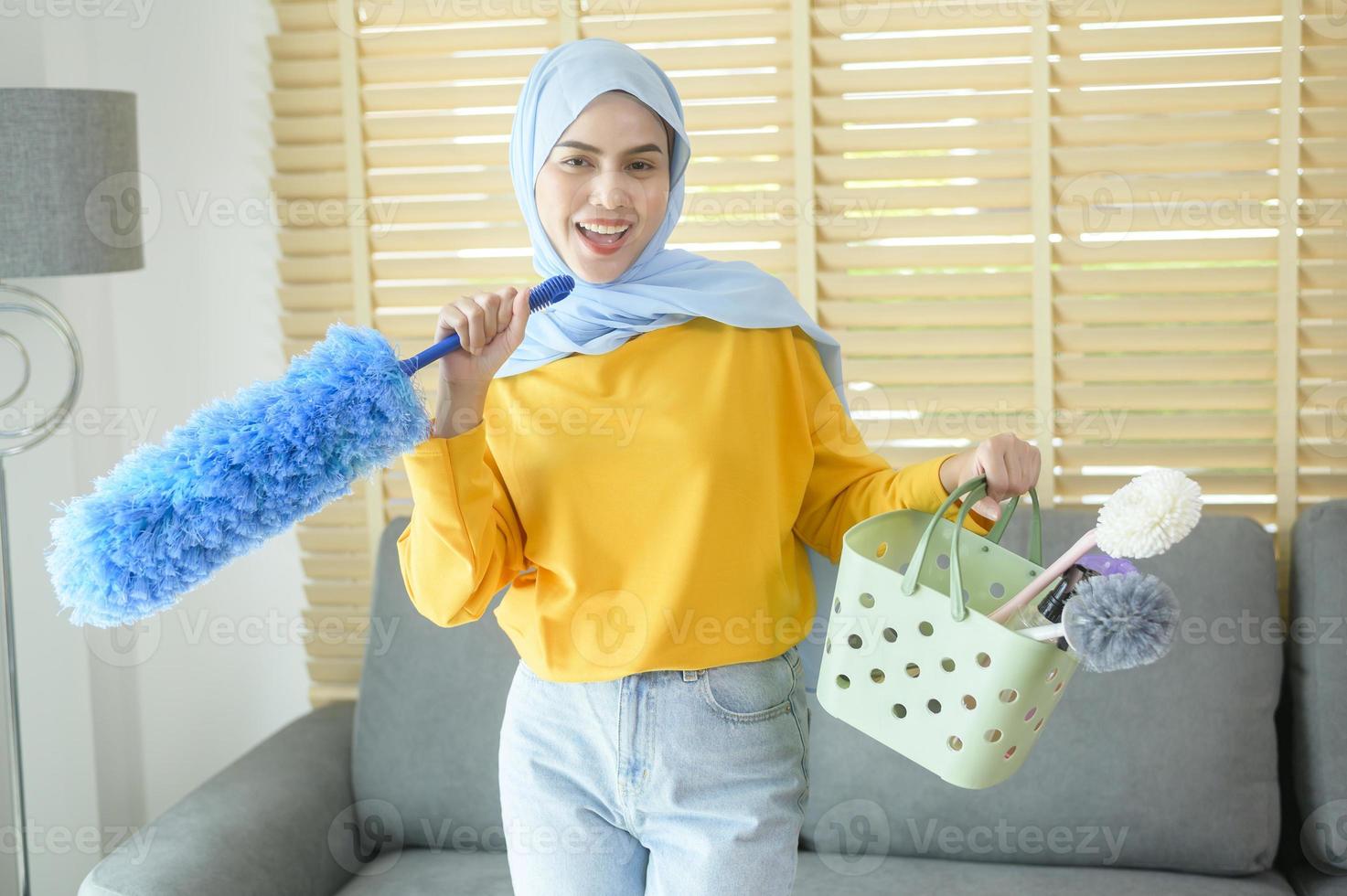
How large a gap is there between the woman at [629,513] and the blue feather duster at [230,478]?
2.8 inches

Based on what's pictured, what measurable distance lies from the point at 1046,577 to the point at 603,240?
1.80 feet

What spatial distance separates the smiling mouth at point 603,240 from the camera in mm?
1268

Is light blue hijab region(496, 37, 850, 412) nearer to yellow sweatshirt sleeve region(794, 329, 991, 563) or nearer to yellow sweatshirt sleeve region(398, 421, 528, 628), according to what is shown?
yellow sweatshirt sleeve region(794, 329, 991, 563)

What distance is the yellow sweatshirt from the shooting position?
1194 millimetres

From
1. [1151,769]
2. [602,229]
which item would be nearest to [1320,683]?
[1151,769]

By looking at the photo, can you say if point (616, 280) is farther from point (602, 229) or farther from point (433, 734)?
point (433, 734)

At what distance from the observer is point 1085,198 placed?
6.91 ft

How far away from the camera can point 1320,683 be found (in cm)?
195

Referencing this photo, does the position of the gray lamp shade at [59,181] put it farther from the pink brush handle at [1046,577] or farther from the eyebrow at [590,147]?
the pink brush handle at [1046,577]

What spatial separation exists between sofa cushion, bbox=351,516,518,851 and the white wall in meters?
0.39

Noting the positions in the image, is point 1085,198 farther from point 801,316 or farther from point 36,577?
point 36,577

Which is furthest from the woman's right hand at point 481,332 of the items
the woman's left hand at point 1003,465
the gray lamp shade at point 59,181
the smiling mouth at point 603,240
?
the gray lamp shade at point 59,181

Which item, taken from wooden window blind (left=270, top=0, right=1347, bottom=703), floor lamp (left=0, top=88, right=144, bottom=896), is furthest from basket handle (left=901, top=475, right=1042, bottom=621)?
floor lamp (left=0, top=88, right=144, bottom=896)

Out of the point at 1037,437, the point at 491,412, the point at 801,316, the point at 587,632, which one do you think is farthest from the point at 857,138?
the point at 587,632
